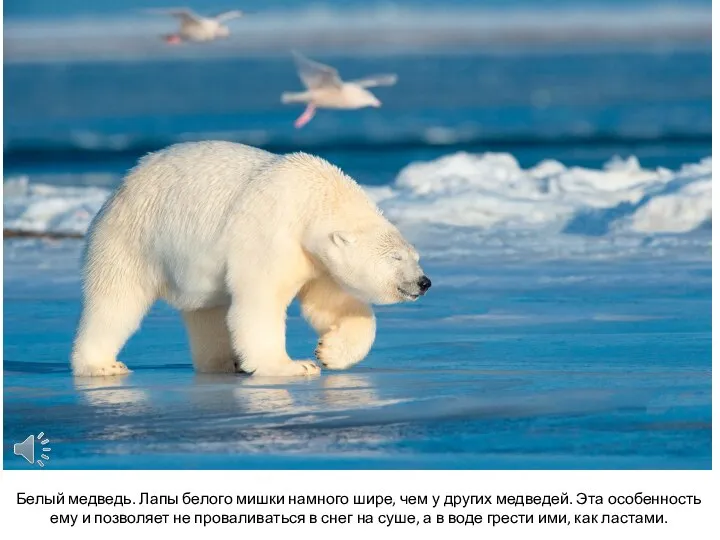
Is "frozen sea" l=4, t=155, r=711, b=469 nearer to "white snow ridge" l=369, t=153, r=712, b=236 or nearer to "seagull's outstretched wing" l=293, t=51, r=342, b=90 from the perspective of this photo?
"white snow ridge" l=369, t=153, r=712, b=236

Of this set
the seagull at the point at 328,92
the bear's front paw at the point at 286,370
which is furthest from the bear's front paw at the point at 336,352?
the seagull at the point at 328,92

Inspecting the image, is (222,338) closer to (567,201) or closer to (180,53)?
(567,201)

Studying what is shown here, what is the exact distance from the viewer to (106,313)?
7.10m

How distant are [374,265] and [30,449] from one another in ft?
5.92

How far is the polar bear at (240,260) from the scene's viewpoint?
6836mm

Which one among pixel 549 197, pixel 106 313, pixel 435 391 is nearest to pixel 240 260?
pixel 106 313

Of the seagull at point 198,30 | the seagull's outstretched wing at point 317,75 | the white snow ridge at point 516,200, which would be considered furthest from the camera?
the seagull at point 198,30

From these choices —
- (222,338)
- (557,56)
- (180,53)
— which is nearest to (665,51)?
(557,56)

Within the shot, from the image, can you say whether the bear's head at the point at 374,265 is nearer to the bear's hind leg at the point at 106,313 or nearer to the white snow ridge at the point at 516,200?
the bear's hind leg at the point at 106,313

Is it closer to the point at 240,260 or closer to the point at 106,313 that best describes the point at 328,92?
the point at 106,313

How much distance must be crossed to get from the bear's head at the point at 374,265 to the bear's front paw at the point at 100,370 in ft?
3.54

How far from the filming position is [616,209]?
466 inches

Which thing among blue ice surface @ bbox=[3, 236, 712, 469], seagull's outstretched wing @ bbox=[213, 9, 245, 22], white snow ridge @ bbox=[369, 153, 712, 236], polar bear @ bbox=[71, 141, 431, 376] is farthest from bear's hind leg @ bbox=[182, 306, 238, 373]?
seagull's outstretched wing @ bbox=[213, 9, 245, 22]

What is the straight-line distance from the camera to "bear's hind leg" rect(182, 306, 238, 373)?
287 inches
